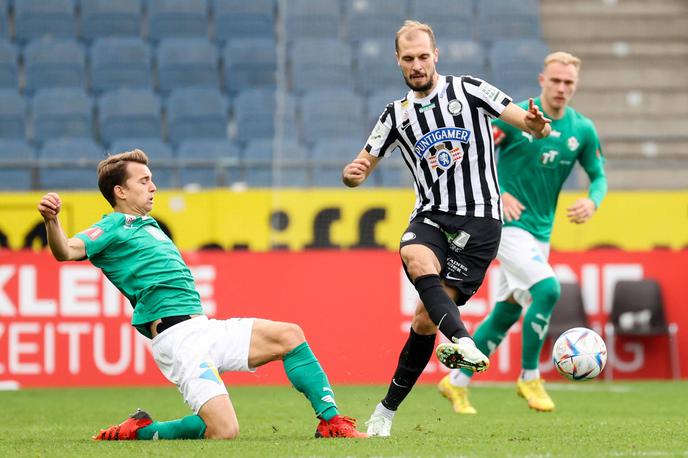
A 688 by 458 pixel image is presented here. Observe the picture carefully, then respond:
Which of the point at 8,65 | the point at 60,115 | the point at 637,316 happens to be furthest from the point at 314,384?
the point at 8,65

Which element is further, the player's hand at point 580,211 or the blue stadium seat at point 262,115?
the blue stadium seat at point 262,115

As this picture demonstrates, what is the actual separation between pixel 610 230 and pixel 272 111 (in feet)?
15.6

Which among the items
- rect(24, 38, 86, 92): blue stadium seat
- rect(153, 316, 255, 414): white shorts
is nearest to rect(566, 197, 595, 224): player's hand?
rect(153, 316, 255, 414): white shorts

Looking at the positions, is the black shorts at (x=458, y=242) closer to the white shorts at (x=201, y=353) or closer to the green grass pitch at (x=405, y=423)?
the green grass pitch at (x=405, y=423)

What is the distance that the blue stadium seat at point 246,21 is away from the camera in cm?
1602

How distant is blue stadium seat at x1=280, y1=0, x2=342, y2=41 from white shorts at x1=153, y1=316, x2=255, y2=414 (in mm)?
10051

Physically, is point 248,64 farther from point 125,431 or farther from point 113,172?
point 125,431

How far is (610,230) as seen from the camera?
Result: 12.2 meters

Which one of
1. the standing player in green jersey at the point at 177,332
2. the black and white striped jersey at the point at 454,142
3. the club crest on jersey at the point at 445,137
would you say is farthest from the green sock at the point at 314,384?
the club crest on jersey at the point at 445,137

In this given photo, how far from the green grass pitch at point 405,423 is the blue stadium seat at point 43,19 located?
262 inches

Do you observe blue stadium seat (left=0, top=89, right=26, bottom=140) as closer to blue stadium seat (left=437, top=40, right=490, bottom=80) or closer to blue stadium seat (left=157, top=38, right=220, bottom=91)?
blue stadium seat (left=157, top=38, right=220, bottom=91)

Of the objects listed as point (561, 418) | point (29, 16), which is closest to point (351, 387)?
point (561, 418)

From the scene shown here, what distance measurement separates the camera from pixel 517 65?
15.4 meters

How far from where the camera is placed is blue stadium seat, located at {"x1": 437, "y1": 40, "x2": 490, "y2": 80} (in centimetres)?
1512
